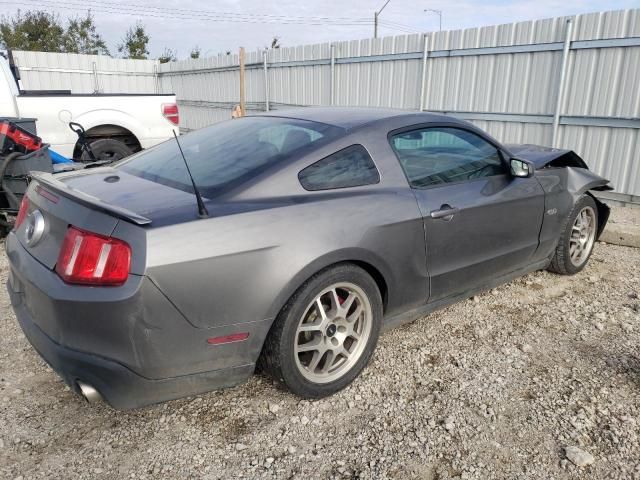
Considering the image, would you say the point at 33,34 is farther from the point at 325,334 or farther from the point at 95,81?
the point at 325,334

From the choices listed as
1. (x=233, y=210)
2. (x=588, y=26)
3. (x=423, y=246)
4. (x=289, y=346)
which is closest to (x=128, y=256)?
(x=233, y=210)

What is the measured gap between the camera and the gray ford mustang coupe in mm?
2102

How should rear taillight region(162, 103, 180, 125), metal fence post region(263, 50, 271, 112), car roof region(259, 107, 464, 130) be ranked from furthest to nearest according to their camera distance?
metal fence post region(263, 50, 271, 112)
rear taillight region(162, 103, 180, 125)
car roof region(259, 107, 464, 130)

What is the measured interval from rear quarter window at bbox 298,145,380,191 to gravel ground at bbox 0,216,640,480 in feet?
3.69

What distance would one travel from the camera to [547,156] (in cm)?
416

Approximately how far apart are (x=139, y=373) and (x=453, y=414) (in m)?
1.55

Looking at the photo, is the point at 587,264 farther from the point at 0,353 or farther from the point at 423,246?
the point at 0,353

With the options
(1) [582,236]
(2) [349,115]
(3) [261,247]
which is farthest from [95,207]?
(1) [582,236]

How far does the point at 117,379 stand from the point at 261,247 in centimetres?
81

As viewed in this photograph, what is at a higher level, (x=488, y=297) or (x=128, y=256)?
(x=128, y=256)

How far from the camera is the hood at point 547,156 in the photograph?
4.04m

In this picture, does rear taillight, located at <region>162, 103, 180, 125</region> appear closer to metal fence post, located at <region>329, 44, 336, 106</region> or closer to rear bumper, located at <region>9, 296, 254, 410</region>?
metal fence post, located at <region>329, 44, 336, 106</region>

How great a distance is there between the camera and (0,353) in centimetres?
320

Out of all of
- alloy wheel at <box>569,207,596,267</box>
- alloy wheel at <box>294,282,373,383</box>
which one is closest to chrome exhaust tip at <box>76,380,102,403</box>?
alloy wheel at <box>294,282,373,383</box>
